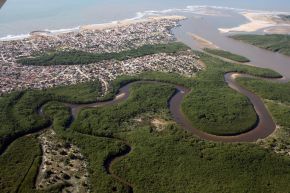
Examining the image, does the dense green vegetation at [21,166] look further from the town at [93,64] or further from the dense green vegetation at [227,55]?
the dense green vegetation at [227,55]

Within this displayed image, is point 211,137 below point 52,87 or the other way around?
below

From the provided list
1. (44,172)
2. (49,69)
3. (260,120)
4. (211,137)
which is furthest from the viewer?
(49,69)

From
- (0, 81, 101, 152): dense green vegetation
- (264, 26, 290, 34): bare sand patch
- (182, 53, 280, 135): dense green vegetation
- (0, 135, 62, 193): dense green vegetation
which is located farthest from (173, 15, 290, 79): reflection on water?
(0, 135, 62, 193): dense green vegetation

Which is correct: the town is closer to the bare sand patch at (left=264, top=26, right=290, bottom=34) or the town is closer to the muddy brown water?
the muddy brown water

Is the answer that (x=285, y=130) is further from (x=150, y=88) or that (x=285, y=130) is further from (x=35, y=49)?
(x=35, y=49)

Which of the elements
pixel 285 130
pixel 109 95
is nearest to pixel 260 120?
pixel 285 130

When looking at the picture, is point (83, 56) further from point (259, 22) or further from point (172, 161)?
point (259, 22)

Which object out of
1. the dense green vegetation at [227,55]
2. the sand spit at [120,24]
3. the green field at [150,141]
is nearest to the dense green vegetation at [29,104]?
the green field at [150,141]
